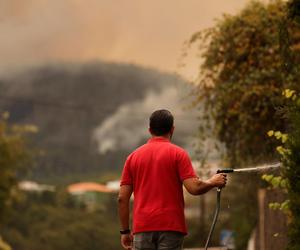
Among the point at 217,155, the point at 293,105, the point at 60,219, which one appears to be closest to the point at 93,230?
the point at 60,219

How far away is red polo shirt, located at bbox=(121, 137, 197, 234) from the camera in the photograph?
6.39 m

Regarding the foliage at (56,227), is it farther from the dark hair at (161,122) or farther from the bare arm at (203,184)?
the bare arm at (203,184)

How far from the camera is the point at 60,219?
125438 millimetres

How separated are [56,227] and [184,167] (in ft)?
383

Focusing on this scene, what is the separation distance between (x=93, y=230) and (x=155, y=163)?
11676cm

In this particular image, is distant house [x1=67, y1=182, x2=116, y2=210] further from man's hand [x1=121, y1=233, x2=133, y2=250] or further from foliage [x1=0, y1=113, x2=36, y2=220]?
man's hand [x1=121, y1=233, x2=133, y2=250]

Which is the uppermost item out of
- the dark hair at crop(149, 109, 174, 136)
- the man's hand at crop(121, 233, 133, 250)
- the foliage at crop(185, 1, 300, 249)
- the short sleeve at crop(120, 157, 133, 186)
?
the foliage at crop(185, 1, 300, 249)

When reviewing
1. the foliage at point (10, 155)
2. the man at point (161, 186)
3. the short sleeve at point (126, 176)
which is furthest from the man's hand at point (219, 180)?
the foliage at point (10, 155)

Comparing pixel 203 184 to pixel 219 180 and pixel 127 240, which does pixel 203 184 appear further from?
pixel 127 240

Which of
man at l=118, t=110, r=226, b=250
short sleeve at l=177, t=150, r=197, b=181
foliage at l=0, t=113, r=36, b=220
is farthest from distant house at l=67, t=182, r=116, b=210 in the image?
short sleeve at l=177, t=150, r=197, b=181

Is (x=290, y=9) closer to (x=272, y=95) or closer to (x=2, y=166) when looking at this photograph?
(x=272, y=95)

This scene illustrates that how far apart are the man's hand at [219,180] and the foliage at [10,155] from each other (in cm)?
3376

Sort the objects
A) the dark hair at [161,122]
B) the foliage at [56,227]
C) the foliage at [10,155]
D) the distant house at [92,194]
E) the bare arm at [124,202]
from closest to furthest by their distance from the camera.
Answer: the dark hair at [161,122], the bare arm at [124,202], the foliage at [10,155], the foliage at [56,227], the distant house at [92,194]

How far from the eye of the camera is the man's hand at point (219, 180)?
6.30m
